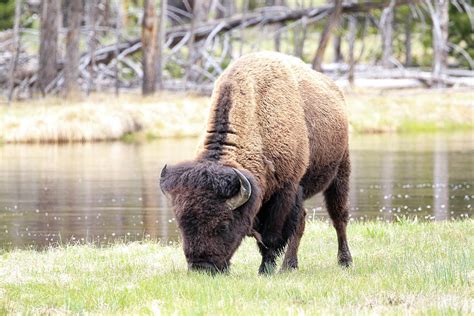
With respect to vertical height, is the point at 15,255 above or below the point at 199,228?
below

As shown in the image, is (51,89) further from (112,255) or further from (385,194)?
(112,255)

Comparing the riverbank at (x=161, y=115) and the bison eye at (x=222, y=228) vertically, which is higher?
the bison eye at (x=222, y=228)

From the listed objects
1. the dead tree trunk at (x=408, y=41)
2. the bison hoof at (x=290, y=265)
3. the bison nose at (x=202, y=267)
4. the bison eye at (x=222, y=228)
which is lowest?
the dead tree trunk at (x=408, y=41)

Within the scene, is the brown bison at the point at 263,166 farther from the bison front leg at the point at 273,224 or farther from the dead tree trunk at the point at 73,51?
the dead tree trunk at the point at 73,51

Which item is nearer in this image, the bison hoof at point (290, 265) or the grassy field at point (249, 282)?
the grassy field at point (249, 282)

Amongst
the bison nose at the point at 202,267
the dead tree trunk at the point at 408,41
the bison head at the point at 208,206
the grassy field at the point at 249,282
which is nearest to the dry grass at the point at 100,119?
the dead tree trunk at the point at 408,41

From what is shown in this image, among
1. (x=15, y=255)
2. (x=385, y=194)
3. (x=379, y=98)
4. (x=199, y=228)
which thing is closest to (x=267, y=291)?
(x=199, y=228)

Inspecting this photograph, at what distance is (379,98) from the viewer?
1373 inches

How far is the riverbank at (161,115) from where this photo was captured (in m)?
29.9

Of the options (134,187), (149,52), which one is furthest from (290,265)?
(149,52)

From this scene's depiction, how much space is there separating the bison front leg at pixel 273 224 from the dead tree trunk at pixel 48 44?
26888mm

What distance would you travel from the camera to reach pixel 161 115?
3219 centimetres

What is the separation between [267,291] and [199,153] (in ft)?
5.60

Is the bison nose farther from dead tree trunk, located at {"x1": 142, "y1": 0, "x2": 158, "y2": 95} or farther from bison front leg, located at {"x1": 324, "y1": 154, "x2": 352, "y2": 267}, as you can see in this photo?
dead tree trunk, located at {"x1": 142, "y1": 0, "x2": 158, "y2": 95}
